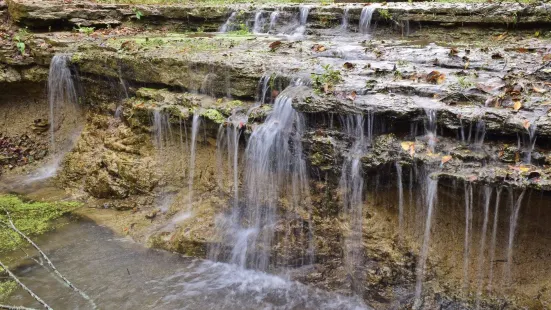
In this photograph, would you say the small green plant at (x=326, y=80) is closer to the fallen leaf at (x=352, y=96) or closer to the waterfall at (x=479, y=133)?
the fallen leaf at (x=352, y=96)

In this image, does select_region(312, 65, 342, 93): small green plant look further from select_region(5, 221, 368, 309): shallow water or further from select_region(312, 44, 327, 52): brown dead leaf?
select_region(5, 221, 368, 309): shallow water

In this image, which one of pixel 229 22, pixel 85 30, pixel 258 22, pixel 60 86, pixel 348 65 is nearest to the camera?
pixel 348 65

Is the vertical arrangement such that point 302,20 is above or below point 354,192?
above

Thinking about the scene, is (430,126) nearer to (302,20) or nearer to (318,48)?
(318,48)

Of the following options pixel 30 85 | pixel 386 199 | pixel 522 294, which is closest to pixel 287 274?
pixel 386 199

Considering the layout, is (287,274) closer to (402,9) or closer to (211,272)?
(211,272)

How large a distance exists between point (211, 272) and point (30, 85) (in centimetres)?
632

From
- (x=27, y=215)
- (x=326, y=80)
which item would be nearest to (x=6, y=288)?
(x=27, y=215)

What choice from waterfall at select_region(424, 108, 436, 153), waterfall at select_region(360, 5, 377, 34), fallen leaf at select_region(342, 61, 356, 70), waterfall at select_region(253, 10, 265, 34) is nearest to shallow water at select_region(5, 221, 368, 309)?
waterfall at select_region(424, 108, 436, 153)

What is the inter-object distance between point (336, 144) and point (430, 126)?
3.47ft

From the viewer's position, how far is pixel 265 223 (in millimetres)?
5762

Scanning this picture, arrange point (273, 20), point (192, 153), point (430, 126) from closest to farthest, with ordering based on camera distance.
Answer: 1. point (430, 126)
2. point (192, 153)
3. point (273, 20)

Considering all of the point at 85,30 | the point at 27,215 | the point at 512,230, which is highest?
the point at 85,30

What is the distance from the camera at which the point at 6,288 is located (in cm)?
510
